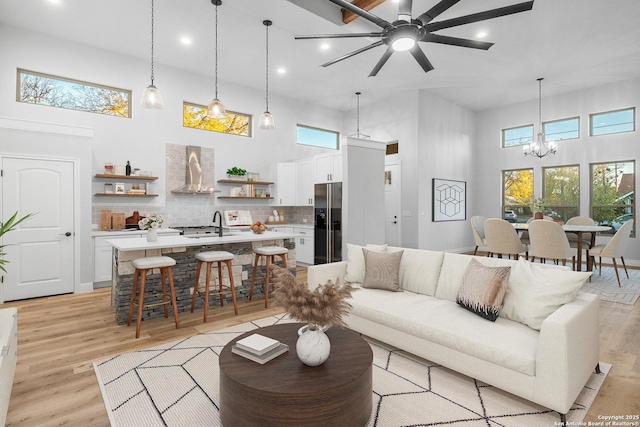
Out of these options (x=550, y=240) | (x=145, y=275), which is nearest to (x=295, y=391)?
(x=145, y=275)

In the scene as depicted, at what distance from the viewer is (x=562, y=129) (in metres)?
7.91

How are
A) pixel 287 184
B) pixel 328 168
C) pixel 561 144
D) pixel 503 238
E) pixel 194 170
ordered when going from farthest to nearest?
pixel 561 144 → pixel 287 184 → pixel 328 168 → pixel 194 170 → pixel 503 238

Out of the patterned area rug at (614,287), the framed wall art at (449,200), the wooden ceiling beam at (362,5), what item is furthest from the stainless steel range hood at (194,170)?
the patterned area rug at (614,287)

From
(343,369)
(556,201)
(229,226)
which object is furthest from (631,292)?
(229,226)

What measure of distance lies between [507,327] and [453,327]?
0.36 m

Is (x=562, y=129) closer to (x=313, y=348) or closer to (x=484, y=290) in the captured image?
(x=484, y=290)

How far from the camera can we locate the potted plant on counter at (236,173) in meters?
6.87

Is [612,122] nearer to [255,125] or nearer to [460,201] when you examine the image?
[460,201]

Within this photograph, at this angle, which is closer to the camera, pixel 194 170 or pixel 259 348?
pixel 259 348

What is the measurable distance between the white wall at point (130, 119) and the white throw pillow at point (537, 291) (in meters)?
5.30

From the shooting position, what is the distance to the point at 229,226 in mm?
6742

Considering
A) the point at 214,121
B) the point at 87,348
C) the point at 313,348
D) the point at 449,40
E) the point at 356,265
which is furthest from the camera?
the point at 214,121

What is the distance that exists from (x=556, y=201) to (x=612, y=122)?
75.3 inches

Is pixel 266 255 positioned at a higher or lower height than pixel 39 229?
lower
